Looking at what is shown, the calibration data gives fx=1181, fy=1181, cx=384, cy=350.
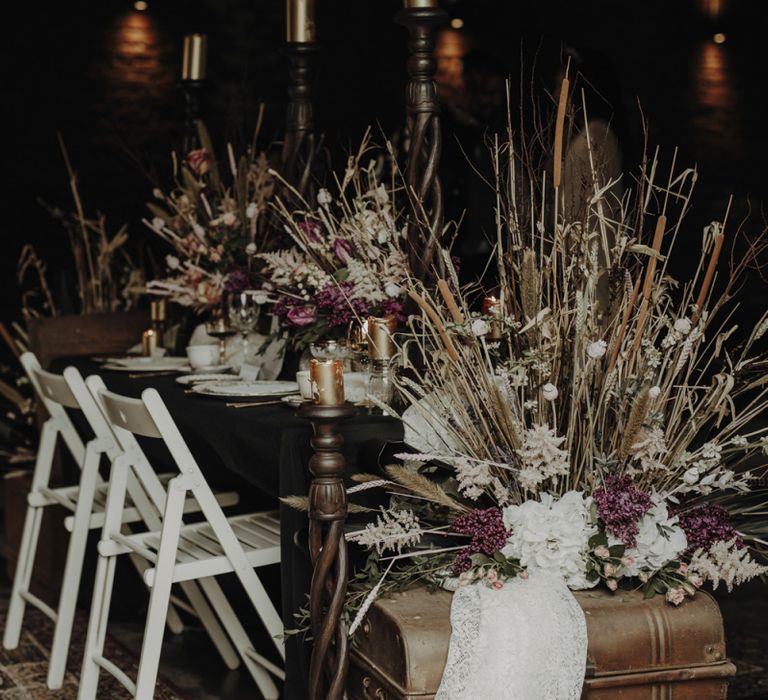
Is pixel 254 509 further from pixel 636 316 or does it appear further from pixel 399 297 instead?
pixel 636 316

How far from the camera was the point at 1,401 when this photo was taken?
6.43 m

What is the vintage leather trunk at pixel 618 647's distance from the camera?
2098 millimetres

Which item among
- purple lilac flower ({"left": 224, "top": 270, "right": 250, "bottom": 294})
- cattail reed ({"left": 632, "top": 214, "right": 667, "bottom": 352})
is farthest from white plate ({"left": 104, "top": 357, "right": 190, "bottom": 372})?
cattail reed ({"left": 632, "top": 214, "right": 667, "bottom": 352})

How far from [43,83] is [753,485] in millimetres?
5198

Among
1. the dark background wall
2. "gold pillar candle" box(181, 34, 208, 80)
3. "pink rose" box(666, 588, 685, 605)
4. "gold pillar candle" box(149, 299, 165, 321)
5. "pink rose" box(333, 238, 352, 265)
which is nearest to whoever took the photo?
"pink rose" box(666, 588, 685, 605)

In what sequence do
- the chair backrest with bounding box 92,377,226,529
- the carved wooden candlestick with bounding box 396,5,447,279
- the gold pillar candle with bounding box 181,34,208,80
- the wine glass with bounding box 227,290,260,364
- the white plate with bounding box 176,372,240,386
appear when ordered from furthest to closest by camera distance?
1. the gold pillar candle with bounding box 181,34,208,80
2. the wine glass with bounding box 227,290,260,364
3. the white plate with bounding box 176,372,240,386
4. the carved wooden candlestick with bounding box 396,5,447,279
5. the chair backrest with bounding box 92,377,226,529

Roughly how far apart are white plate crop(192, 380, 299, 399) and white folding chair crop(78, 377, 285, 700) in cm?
23

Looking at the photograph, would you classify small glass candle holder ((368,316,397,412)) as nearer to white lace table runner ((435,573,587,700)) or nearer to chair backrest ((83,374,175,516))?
chair backrest ((83,374,175,516))

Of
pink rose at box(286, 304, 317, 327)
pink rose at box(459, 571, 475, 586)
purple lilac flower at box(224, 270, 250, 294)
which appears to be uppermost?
pink rose at box(286, 304, 317, 327)

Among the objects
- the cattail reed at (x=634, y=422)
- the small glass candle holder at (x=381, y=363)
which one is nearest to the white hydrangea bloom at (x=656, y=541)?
the cattail reed at (x=634, y=422)

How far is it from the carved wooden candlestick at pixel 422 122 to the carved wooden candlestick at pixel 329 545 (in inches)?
28.3

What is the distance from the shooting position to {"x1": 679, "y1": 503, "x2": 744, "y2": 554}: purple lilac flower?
223 cm

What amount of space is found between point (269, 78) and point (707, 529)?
5.50m

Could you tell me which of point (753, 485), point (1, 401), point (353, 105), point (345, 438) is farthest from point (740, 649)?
point (353, 105)
